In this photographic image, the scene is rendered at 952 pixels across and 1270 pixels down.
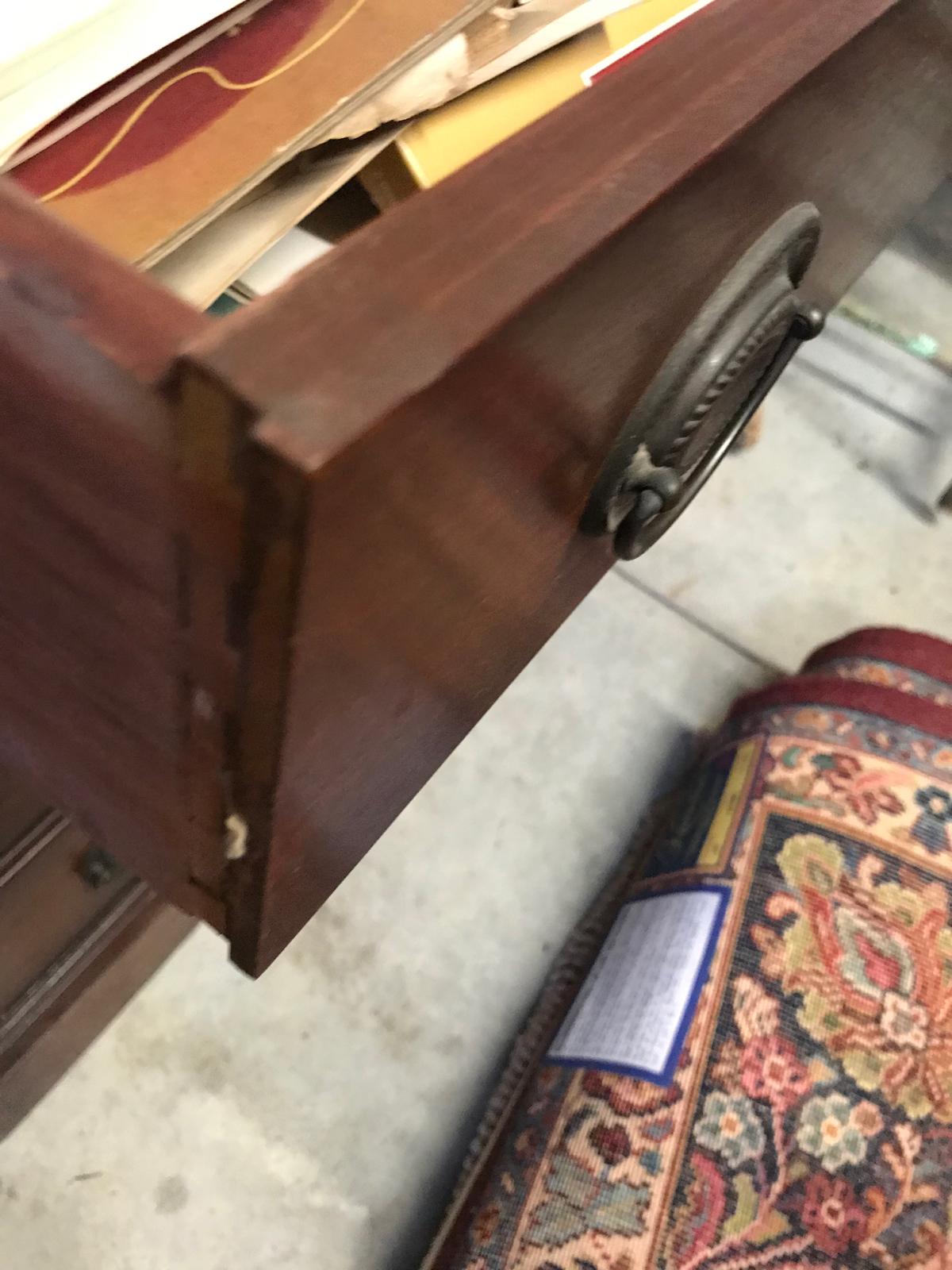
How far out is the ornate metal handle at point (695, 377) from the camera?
281mm

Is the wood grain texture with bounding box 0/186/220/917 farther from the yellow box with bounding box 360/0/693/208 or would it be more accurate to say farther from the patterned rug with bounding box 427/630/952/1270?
the patterned rug with bounding box 427/630/952/1270

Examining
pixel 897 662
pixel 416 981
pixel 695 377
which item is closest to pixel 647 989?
pixel 416 981

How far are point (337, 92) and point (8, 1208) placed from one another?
Result: 0.71 meters

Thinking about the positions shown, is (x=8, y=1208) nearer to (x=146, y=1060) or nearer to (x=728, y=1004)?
(x=146, y=1060)

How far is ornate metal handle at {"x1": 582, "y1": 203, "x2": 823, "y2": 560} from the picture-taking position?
0.28m

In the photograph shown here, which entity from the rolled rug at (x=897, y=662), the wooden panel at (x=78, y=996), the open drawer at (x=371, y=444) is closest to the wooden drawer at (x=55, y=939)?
the wooden panel at (x=78, y=996)

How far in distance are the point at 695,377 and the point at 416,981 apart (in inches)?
24.3

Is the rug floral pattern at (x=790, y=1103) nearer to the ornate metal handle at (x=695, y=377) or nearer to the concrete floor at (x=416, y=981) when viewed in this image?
the concrete floor at (x=416, y=981)

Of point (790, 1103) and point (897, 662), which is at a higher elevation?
point (897, 662)

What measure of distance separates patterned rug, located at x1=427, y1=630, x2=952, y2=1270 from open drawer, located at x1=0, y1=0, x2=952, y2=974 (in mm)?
320

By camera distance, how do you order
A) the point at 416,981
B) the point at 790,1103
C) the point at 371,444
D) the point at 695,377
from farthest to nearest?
the point at 416,981, the point at 790,1103, the point at 695,377, the point at 371,444

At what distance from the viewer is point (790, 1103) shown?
1.75 feet

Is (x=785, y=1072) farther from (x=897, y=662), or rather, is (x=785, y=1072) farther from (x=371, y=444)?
(x=371, y=444)

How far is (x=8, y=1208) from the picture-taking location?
0.63 metres
